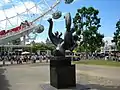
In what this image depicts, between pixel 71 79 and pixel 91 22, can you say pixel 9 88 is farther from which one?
pixel 91 22

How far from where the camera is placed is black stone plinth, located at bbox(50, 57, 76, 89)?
13352 millimetres

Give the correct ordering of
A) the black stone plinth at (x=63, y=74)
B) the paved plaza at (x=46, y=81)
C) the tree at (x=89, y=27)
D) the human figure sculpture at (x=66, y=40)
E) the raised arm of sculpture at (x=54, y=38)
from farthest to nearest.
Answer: the tree at (x=89, y=27), the raised arm of sculpture at (x=54, y=38), the paved plaza at (x=46, y=81), the human figure sculpture at (x=66, y=40), the black stone plinth at (x=63, y=74)

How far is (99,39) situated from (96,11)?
20.3 feet

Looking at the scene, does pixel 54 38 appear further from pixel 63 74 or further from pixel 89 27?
pixel 89 27

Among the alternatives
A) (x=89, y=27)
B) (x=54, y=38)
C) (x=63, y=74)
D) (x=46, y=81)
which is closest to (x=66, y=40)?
(x=54, y=38)

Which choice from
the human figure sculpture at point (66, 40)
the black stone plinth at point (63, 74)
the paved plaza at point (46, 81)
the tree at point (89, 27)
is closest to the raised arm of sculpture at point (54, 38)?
the human figure sculpture at point (66, 40)

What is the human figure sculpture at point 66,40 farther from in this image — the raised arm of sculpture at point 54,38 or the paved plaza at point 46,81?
the paved plaza at point 46,81

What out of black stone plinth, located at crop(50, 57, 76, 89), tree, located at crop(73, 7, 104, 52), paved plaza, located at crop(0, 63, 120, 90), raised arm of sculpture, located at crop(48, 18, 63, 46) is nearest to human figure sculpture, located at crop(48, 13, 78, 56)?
raised arm of sculpture, located at crop(48, 18, 63, 46)

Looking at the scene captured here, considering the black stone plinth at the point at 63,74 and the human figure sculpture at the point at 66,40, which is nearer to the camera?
the black stone plinth at the point at 63,74

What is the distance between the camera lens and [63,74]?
43.9 feet

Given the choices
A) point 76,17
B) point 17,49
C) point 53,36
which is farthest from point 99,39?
point 53,36

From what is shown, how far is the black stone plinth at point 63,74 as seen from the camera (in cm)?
1335

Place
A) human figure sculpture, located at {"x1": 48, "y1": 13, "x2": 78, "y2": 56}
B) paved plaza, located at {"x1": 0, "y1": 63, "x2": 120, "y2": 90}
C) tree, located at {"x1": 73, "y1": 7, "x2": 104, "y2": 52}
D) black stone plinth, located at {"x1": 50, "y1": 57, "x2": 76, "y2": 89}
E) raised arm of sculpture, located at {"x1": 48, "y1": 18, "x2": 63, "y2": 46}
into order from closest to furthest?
black stone plinth, located at {"x1": 50, "y1": 57, "x2": 76, "y2": 89} → human figure sculpture, located at {"x1": 48, "y1": 13, "x2": 78, "y2": 56} → paved plaza, located at {"x1": 0, "y1": 63, "x2": 120, "y2": 90} → raised arm of sculpture, located at {"x1": 48, "y1": 18, "x2": 63, "y2": 46} → tree, located at {"x1": 73, "y1": 7, "x2": 104, "y2": 52}

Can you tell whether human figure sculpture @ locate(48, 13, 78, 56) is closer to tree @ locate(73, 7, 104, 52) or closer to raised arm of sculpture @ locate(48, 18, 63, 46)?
raised arm of sculpture @ locate(48, 18, 63, 46)
